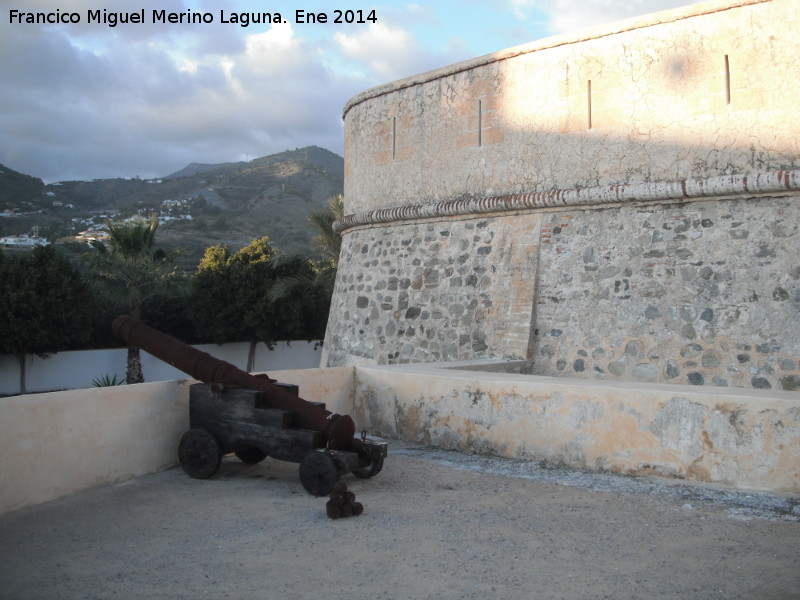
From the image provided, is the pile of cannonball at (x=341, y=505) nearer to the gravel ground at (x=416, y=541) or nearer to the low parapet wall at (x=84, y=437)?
the gravel ground at (x=416, y=541)

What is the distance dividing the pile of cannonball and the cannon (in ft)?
1.24

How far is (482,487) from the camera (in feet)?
14.9

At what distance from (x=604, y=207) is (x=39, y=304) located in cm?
1398

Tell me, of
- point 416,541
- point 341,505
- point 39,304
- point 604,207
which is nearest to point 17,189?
point 39,304

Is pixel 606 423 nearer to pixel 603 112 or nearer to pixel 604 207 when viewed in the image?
pixel 604 207

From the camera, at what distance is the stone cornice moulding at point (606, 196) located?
6.44m

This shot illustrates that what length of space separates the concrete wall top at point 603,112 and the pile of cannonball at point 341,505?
4.84 m

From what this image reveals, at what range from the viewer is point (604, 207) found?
7559 millimetres

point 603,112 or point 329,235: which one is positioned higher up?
point 603,112

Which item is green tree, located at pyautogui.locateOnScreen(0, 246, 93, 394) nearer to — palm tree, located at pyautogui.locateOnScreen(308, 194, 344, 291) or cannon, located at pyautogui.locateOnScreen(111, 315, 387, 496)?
palm tree, located at pyautogui.locateOnScreen(308, 194, 344, 291)

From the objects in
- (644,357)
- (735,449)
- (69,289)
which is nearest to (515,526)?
(735,449)

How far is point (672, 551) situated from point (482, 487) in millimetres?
1433

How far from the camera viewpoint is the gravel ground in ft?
9.73

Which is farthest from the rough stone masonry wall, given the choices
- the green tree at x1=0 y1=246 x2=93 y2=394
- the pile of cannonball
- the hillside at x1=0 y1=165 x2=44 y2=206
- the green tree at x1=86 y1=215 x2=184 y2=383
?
the hillside at x1=0 y1=165 x2=44 y2=206
